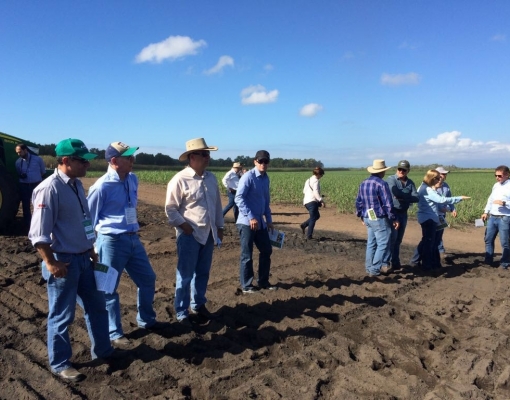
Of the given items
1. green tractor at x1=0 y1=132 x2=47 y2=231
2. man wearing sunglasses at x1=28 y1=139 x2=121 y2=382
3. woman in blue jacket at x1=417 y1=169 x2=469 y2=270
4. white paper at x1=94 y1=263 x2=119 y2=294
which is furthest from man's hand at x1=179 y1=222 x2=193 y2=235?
green tractor at x1=0 y1=132 x2=47 y2=231

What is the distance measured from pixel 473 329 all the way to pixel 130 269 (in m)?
3.65

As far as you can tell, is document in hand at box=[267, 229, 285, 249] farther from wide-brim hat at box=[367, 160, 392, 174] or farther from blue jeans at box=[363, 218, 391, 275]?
wide-brim hat at box=[367, 160, 392, 174]

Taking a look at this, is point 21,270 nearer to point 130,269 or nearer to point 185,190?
point 130,269

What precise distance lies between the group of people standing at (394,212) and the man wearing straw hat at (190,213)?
115 inches

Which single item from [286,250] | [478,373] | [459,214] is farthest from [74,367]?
[459,214]

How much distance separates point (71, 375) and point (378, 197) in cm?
471

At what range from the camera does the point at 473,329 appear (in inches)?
175

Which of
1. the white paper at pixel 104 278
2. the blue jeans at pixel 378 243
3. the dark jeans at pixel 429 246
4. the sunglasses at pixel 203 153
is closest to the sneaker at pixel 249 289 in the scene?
the sunglasses at pixel 203 153

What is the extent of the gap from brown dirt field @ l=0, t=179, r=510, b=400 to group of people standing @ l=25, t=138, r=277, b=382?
0.26 meters

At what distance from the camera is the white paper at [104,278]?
347 cm

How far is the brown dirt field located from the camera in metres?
3.21

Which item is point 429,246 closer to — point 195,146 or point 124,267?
point 195,146

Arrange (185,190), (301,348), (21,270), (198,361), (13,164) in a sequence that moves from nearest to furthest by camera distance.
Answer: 1. (198,361)
2. (301,348)
3. (185,190)
4. (21,270)
5. (13,164)

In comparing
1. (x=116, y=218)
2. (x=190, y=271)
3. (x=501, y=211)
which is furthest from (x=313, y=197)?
(x=116, y=218)
